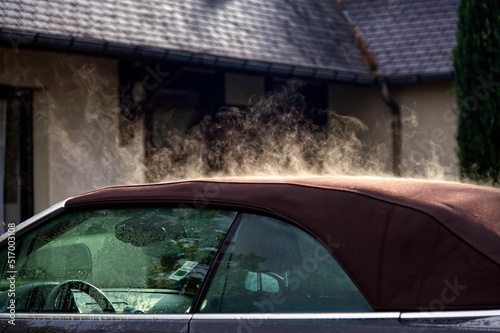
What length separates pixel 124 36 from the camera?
37.9 ft

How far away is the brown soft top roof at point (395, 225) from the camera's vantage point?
2900 mm

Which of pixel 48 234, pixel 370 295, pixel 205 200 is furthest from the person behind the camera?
pixel 48 234

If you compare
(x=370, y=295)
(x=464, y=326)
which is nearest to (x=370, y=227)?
(x=370, y=295)

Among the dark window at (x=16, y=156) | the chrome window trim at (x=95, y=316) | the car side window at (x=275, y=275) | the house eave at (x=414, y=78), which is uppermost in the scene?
the house eave at (x=414, y=78)

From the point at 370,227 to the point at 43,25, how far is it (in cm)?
825

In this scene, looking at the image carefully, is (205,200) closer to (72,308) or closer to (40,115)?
(72,308)

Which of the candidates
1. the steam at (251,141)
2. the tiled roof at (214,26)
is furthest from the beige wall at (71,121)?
the steam at (251,141)

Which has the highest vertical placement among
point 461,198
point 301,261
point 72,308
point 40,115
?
point 40,115

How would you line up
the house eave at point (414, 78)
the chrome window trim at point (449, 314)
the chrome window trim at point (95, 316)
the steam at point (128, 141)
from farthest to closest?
the house eave at point (414, 78), the steam at point (128, 141), the chrome window trim at point (95, 316), the chrome window trim at point (449, 314)

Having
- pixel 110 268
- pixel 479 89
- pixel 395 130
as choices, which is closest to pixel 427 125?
pixel 395 130

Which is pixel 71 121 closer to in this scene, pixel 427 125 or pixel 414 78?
pixel 414 78

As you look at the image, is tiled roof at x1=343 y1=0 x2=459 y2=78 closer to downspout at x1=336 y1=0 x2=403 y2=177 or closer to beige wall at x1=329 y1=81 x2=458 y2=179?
downspout at x1=336 y1=0 x2=403 y2=177

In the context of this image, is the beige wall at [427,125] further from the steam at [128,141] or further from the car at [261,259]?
the car at [261,259]

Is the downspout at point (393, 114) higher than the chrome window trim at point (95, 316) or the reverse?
higher
